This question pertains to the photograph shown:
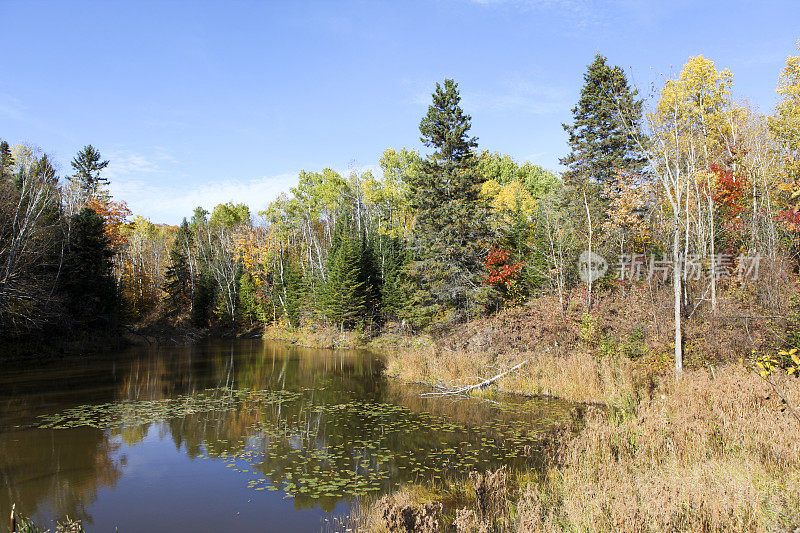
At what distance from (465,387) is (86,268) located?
30520 mm

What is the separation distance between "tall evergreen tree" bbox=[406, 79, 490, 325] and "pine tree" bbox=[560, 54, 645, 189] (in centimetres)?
631

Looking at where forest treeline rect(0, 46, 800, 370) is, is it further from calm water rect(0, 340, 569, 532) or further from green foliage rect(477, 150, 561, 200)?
calm water rect(0, 340, 569, 532)

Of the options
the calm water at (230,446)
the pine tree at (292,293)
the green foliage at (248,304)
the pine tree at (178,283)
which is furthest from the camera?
the pine tree at (178,283)

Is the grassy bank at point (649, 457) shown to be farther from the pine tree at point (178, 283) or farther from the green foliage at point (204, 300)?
the pine tree at point (178, 283)

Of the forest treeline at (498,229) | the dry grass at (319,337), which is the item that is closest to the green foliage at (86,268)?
the forest treeline at (498,229)

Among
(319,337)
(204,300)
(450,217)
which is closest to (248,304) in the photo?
(204,300)

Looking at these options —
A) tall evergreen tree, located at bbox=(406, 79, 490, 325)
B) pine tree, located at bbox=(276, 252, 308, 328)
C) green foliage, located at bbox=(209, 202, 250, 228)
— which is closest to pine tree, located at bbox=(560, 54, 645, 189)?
tall evergreen tree, located at bbox=(406, 79, 490, 325)

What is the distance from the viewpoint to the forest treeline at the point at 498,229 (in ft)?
55.4

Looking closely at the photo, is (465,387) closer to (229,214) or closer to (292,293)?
(292,293)

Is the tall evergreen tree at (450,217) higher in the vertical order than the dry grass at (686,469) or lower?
higher

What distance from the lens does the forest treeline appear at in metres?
16.9

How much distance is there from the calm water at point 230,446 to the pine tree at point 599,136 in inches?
698

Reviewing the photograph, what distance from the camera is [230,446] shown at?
36.6 feet

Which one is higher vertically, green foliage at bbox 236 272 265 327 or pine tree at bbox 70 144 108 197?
pine tree at bbox 70 144 108 197
